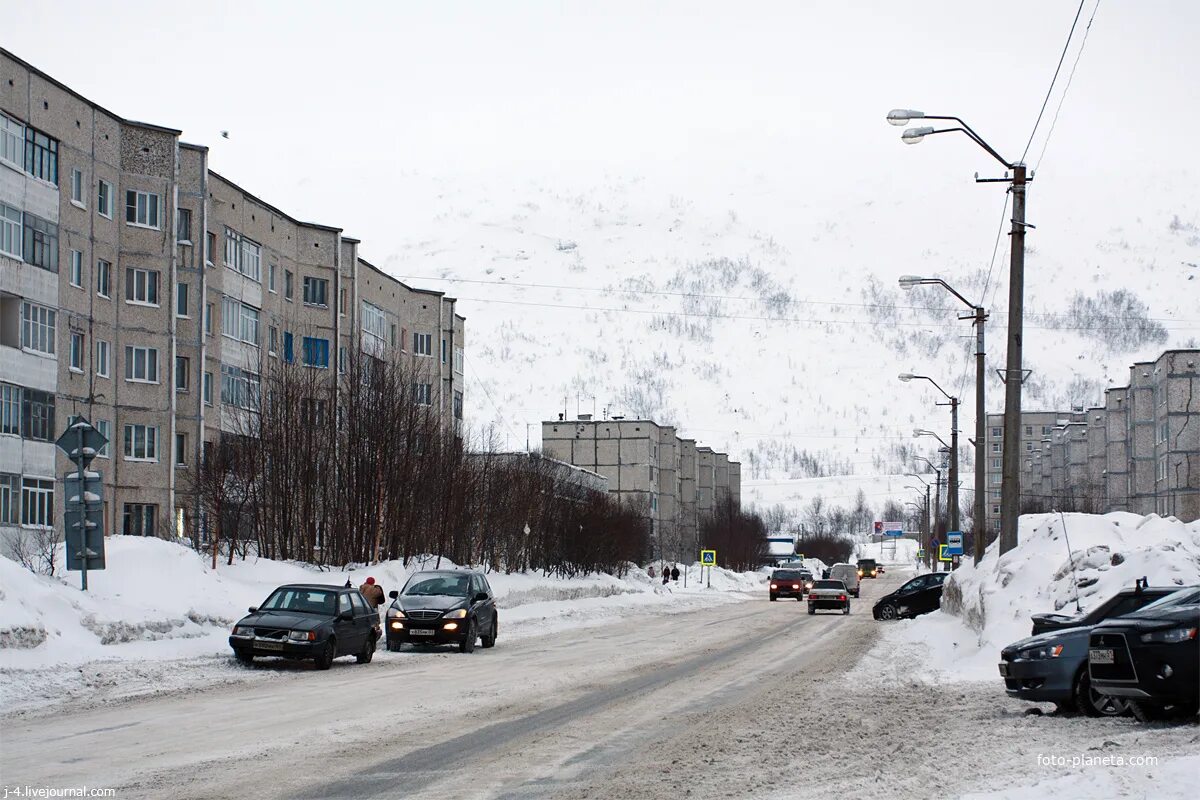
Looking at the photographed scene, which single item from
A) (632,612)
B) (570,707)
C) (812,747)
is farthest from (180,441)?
(812,747)

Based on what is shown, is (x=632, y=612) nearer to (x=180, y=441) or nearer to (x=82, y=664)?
(x=180, y=441)

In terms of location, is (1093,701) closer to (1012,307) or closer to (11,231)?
(1012,307)

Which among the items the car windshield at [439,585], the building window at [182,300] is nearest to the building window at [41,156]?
→ the building window at [182,300]

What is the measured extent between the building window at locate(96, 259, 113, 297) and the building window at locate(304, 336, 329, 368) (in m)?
15.0

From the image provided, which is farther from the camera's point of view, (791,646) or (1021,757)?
(791,646)

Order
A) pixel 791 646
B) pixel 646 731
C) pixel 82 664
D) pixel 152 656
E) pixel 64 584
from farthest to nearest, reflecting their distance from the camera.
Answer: pixel 791 646, pixel 64 584, pixel 152 656, pixel 82 664, pixel 646 731

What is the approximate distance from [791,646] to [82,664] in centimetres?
1731

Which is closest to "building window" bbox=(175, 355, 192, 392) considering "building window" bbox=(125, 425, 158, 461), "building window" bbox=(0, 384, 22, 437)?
"building window" bbox=(125, 425, 158, 461)

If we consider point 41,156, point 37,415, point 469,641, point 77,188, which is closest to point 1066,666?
point 469,641

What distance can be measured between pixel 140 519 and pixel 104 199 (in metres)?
11.9

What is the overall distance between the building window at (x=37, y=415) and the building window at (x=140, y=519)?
20.6 ft

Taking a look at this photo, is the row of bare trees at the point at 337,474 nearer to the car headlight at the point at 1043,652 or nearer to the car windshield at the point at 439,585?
the car windshield at the point at 439,585

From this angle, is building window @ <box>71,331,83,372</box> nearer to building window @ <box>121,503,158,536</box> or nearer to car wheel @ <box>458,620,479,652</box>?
building window @ <box>121,503,158,536</box>

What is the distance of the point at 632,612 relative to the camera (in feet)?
185
